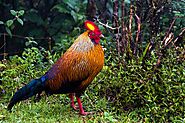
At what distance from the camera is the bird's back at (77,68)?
5676 mm

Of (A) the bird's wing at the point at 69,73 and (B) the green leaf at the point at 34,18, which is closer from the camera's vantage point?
(A) the bird's wing at the point at 69,73

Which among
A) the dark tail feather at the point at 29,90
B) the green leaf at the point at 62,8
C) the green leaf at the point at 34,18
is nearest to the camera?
the dark tail feather at the point at 29,90

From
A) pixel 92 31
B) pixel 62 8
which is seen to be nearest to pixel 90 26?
pixel 92 31

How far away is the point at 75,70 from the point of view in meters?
5.68

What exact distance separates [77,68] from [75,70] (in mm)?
29

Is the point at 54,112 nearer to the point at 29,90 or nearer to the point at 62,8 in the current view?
the point at 29,90

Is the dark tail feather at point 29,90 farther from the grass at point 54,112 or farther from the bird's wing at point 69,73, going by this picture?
the grass at point 54,112

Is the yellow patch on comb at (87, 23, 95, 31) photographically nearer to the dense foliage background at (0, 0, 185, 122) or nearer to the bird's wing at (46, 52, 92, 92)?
the bird's wing at (46, 52, 92, 92)

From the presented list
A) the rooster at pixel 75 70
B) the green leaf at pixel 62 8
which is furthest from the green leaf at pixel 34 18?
the rooster at pixel 75 70

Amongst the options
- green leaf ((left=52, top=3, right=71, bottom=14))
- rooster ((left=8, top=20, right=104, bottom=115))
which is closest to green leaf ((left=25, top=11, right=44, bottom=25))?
green leaf ((left=52, top=3, right=71, bottom=14))

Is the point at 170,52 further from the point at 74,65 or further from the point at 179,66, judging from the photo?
the point at 74,65

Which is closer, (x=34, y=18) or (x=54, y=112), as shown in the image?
(x=54, y=112)

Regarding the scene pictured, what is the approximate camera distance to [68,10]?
8109 millimetres

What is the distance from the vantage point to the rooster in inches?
224
